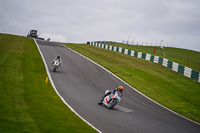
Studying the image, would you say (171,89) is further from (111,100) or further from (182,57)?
(182,57)

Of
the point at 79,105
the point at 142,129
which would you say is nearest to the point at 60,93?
the point at 79,105

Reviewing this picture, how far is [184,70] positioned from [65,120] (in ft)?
Result: 79.1

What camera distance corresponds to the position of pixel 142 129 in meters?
10.6

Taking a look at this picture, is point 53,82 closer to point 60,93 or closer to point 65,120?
point 60,93

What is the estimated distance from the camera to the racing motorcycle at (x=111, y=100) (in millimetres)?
13305

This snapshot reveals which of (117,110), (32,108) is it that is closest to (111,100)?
(117,110)

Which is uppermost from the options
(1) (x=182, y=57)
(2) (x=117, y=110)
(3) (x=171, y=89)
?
(1) (x=182, y=57)

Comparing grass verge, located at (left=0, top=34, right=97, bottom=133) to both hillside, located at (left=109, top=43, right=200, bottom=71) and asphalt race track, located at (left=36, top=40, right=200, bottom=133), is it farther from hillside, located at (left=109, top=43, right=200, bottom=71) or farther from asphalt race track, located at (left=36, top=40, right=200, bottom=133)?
hillside, located at (left=109, top=43, right=200, bottom=71)

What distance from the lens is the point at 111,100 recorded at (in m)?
13.5

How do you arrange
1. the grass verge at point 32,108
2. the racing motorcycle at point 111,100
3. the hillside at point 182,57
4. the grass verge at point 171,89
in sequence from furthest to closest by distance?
the hillside at point 182,57 < the grass verge at point 171,89 < the racing motorcycle at point 111,100 < the grass verge at point 32,108

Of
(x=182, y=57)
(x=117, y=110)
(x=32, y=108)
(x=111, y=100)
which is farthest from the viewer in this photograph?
→ (x=182, y=57)

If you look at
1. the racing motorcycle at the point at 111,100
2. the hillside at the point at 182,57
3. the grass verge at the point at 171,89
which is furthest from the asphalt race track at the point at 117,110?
the hillside at the point at 182,57

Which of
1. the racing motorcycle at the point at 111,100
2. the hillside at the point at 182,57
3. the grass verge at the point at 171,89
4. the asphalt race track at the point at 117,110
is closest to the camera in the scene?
the asphalt race track at the point at 117,110

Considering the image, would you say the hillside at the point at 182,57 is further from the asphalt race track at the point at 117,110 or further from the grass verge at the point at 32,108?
the grass verge at the point at 32,108
